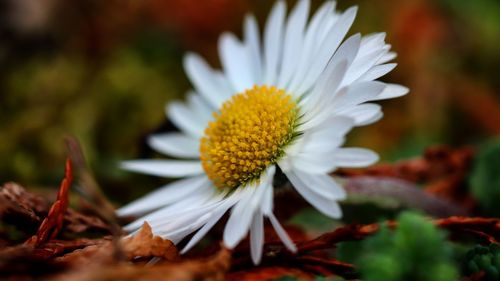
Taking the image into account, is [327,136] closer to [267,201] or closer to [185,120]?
[267,201]

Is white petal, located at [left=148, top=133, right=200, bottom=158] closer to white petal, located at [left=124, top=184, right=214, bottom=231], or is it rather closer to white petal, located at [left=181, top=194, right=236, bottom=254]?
white petal, located at [left=124, top=184, right=214, bottom=231]

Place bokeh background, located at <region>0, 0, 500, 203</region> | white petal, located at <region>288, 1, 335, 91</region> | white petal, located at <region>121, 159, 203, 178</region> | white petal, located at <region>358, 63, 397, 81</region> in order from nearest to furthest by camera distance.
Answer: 1. white petal, located at <region>358, 63, 397, 81</region>
2. white petal, located at <region>288, 1, 335, 91</region>
3. white petal, located at <region>121, 159, 203, 178</region>
4. bokeh background, located at <region>0, 0, 500, 203</region>

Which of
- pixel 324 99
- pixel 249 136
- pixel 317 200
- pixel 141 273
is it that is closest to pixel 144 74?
pixel 249 136

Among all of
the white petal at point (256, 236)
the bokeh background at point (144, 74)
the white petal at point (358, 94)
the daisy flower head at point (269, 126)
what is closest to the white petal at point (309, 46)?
the daisy flower head at point (269, 126)

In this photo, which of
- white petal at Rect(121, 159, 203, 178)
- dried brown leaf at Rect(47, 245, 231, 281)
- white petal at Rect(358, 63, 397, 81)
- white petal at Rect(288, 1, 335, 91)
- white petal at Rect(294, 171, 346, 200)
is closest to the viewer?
dried brown leaf at Rect(47, 245, 231, 281)

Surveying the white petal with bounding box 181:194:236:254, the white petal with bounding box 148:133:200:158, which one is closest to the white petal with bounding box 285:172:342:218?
the white petal with bounding box 181:194:236:254

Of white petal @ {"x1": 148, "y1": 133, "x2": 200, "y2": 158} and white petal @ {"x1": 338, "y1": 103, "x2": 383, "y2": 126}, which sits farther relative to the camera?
white petal @ {"x1": 148, "y1": 133, "x2": 200, "y2": 158}

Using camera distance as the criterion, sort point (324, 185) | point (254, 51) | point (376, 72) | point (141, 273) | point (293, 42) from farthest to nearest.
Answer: point (254, 51)
point (293, 42)
point (376, 72)
point (324, 185)
point (141, 273)

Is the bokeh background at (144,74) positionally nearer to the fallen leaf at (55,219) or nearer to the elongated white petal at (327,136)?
the fallen leaf at (55,219)
